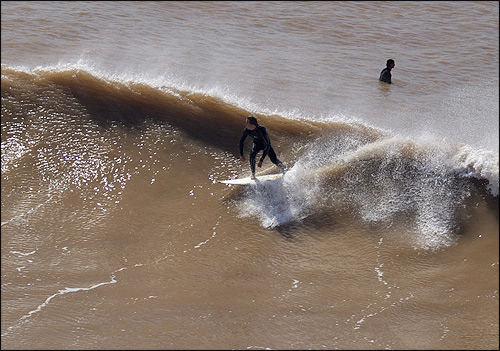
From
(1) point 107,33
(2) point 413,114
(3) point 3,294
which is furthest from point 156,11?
(3) point 3,294

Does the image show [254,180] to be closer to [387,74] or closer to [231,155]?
[231,155]

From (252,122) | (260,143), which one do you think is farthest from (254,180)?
(252,122)

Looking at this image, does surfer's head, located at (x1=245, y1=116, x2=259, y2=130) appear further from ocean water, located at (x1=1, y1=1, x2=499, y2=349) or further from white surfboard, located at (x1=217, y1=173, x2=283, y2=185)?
ocean water, located at (x1=1, y1=1, x2=499, y2=349)

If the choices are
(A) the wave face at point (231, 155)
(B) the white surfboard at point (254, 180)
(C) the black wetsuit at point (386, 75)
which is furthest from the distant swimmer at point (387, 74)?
(B) the white surfboard at point (254, 180)

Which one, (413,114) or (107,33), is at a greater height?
(107,33)

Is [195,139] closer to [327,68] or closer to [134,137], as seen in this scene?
[134,137]

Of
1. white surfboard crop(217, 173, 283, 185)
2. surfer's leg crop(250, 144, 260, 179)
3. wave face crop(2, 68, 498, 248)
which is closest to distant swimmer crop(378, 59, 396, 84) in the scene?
wave face crop(2, 68, 498, 248)

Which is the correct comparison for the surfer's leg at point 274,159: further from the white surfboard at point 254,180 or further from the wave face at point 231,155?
the wave face at point 231,155
